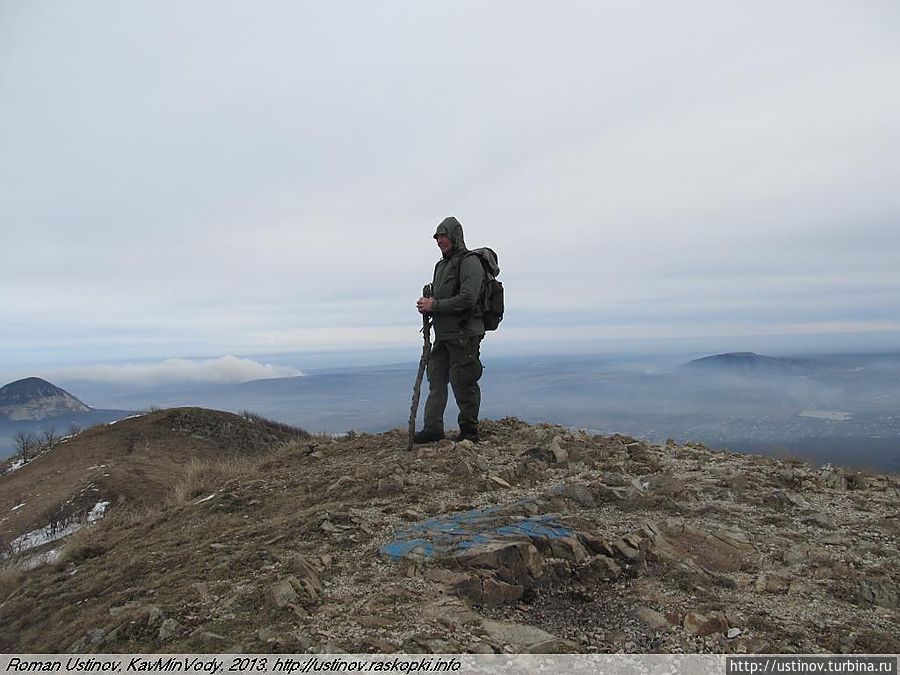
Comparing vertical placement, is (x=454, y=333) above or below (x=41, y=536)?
above

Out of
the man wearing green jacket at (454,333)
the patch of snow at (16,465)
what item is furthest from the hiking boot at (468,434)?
the patch of snow at (16,465)

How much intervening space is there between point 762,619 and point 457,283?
625cm

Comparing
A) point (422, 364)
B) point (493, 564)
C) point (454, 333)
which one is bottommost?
point (493, 564)

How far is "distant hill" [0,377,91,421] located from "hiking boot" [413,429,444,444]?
144 meters

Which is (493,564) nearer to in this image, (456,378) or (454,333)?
(456,378)

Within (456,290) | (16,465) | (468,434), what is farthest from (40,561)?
(16,465)

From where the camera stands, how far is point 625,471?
23.7 feet

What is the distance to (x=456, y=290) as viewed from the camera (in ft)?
29.1

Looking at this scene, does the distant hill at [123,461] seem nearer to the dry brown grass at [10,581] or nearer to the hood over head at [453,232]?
the dry brown grass at [10,581]

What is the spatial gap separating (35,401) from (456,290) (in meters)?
174

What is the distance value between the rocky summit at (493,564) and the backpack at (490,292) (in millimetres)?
2359

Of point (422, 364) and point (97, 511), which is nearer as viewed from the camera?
point (422, 364)

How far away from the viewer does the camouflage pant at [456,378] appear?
8852mm

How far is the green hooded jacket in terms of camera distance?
8.51m
